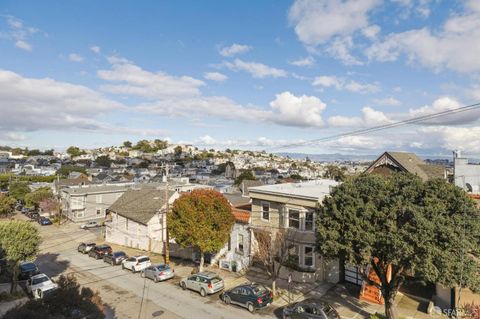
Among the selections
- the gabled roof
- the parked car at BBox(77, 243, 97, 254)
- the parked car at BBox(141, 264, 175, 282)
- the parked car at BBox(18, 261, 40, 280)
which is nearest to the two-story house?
the parked car at BBox(77, 243, 97, 254)

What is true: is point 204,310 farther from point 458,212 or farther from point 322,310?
point 458,212

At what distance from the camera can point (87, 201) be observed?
61562 millimetres

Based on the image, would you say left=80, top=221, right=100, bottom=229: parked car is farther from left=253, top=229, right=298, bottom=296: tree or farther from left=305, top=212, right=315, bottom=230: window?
left=305, top=212, right=315, bottom=230: window

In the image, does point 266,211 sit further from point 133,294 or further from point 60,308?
point 60,308

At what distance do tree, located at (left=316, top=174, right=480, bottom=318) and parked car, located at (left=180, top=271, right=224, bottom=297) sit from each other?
9.00 metres

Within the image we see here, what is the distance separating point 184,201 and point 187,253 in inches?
356

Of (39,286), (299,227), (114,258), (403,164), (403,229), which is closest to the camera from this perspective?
(403,229)

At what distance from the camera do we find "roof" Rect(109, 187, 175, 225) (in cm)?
3966

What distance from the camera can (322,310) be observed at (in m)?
18.1

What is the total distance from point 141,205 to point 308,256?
2443 centimetres

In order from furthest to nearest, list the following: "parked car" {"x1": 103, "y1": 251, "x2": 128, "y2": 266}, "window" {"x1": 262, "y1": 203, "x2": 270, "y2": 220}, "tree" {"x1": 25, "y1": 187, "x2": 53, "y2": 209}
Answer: "tree" {"x1": 25, "y1": 187, "x2": 53, "y2": 209}, "parked car" {"x1": 103, "y1": 251, "x2": 128, "y2": 266}, "window" {"x1": 262, "y1": 203, "x2": 270, "y2": 220}

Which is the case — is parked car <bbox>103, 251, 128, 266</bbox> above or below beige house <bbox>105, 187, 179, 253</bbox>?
below

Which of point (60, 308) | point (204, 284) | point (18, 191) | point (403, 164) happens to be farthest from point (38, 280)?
point (18, 191)

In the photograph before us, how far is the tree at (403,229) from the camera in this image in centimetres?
1540
